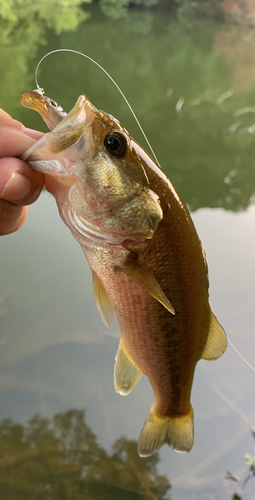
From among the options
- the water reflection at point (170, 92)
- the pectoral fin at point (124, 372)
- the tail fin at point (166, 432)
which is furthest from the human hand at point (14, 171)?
the water reflection at point (170, 92)

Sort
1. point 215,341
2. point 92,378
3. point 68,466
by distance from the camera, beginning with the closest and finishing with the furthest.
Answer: point 215,341 → point 68,466 → point 92,378

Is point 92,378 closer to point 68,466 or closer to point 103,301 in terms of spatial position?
point 68,466

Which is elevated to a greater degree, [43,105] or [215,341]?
[43,105]

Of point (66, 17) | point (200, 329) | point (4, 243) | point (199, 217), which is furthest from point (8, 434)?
point (66, 17)

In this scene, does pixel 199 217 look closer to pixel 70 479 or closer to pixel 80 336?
pixel 80 336

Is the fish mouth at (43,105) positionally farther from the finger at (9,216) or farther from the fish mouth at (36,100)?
the finger at (9,216)

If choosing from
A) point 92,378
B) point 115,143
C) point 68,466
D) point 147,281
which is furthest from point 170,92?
point 147,281
